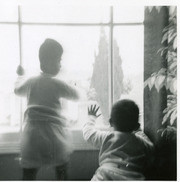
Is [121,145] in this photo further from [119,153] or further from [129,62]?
[129,62]

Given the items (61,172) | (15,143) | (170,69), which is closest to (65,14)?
(170,69)

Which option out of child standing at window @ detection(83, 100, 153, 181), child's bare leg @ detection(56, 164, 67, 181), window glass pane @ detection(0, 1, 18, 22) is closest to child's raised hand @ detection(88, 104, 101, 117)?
child standing at window @ detection(83, 100, 153, 181)

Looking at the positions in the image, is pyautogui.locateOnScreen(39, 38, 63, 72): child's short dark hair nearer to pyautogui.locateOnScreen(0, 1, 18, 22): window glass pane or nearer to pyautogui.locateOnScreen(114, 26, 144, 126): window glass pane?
pyautogui.locateOnScreen(0, 1, 18, 22): window glass pane

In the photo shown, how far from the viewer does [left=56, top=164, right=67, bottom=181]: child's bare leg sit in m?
1.57

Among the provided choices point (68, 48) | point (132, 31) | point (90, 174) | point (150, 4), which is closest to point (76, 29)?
point (68, 48)

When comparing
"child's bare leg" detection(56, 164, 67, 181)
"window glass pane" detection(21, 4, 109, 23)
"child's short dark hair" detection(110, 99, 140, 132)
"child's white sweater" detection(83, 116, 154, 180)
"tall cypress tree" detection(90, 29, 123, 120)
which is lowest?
"child's bare leg" detection(56, 164, 67, 181)

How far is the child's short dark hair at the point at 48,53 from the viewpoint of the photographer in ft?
5.10

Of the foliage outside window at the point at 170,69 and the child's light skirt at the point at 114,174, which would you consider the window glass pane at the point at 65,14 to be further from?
the child's light skirt at the point at 114,174

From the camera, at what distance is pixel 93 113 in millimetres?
1598

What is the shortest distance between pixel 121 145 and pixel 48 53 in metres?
0.64

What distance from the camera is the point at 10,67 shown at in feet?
5.11

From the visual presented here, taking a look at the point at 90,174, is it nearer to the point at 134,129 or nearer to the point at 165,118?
the point at 134,129

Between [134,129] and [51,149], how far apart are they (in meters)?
0.47

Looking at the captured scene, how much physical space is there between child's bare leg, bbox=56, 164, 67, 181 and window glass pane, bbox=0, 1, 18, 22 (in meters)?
0.87
